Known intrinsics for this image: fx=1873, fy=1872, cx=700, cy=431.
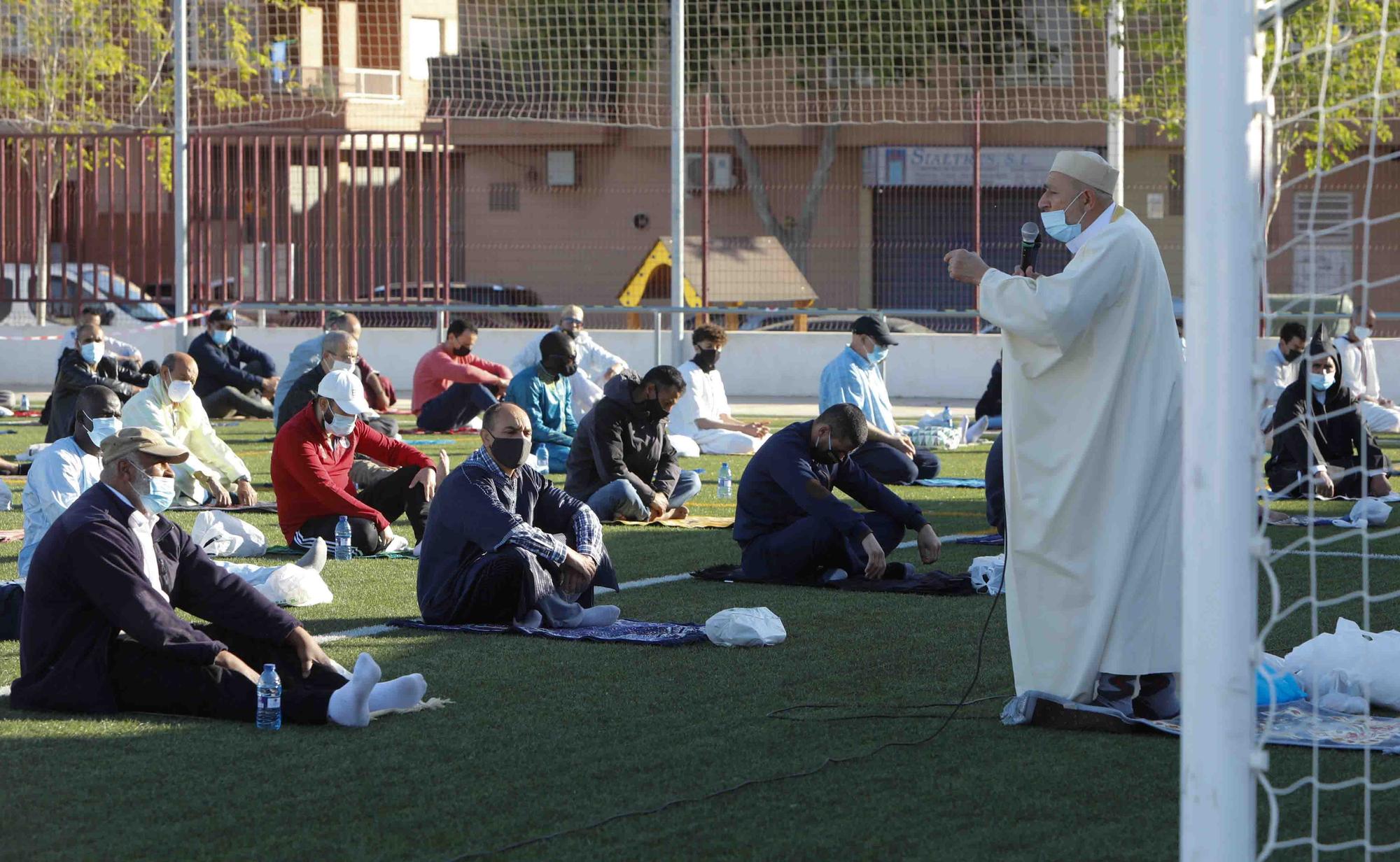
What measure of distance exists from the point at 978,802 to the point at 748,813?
61cm

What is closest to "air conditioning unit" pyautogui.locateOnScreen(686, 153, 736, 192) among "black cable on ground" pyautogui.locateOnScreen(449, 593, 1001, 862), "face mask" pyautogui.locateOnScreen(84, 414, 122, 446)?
"face mask" pyautogui.locateOnScreen(84, 414, 122, 446)

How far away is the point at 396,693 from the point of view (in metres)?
5.89

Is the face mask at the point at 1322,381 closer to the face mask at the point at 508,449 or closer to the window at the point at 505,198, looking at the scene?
the face mask at the point at 508,449

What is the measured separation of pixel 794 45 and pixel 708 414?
8289 millimetres

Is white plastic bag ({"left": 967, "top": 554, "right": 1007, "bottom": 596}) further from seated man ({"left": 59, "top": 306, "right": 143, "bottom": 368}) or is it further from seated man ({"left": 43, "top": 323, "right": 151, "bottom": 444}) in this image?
seated man ({"left": 59, "top": 306, "right": 143, "bottom": 368})

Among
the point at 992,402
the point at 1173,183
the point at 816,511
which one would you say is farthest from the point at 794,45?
the point at 816,511

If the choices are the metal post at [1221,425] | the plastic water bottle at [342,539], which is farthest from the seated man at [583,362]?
the metal post at [1221,425]

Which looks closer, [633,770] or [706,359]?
[633,770]

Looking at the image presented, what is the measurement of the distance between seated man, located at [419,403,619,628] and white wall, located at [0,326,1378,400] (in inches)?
555

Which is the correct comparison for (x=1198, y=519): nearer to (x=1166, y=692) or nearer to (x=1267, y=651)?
(x=1166, y=692)

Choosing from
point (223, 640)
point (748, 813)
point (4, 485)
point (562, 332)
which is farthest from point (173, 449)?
point (562, 332)

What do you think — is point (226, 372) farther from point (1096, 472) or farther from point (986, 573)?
point (1096, 472)

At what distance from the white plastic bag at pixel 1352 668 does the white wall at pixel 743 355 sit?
1566 centimetres

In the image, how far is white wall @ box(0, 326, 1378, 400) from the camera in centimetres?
2219
